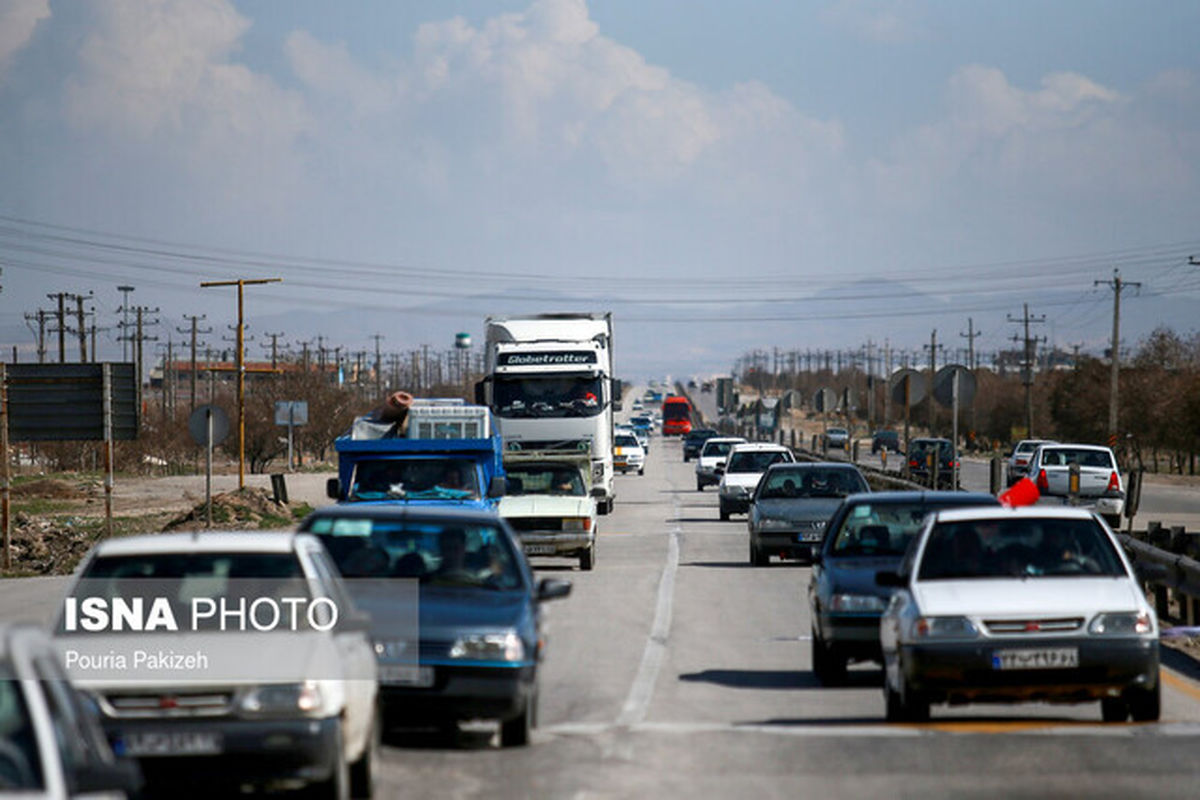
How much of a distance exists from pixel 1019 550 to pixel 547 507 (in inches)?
651

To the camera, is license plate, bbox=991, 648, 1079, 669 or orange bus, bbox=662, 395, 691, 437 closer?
license plate, bbox=991, 648, 1079, 669

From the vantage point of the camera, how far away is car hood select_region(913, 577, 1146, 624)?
1309cm

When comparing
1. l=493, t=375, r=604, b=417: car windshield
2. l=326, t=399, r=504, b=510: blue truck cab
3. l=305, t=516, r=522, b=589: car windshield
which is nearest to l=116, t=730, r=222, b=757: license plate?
l=305, t=516, r=522, b=589: car windshield

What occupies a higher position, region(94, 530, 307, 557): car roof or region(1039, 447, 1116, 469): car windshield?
region(94, 530, 307, 557): car roof

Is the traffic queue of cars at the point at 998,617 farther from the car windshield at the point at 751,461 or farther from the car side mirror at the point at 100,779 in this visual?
the car windshield at the point at 751,461

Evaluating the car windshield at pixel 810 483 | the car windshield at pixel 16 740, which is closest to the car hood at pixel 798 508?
the car windshield at pixel 810 483

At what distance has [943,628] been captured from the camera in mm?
13008

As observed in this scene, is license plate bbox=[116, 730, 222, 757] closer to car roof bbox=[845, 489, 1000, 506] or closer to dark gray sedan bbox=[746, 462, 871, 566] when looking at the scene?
car roof bbox=[845, 489, 1000, 506]

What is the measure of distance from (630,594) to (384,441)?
3.83m

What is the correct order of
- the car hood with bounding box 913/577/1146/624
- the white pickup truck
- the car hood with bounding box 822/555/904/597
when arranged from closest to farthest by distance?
1. the car hood with bounding box 913/577/1146/624
2. the car hood with bounding box 822/555/904/597
3. the white pickup truck

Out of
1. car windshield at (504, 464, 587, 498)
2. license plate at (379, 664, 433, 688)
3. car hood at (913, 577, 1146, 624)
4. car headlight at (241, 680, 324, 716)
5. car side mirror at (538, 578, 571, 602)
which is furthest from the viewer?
car windshield at (504, 464, 587, 498)

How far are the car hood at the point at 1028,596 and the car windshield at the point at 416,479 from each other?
12428mm

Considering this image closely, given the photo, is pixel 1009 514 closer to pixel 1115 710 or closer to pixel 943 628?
pixel 943 628

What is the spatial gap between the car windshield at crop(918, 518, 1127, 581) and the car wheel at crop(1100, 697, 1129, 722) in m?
0.88
